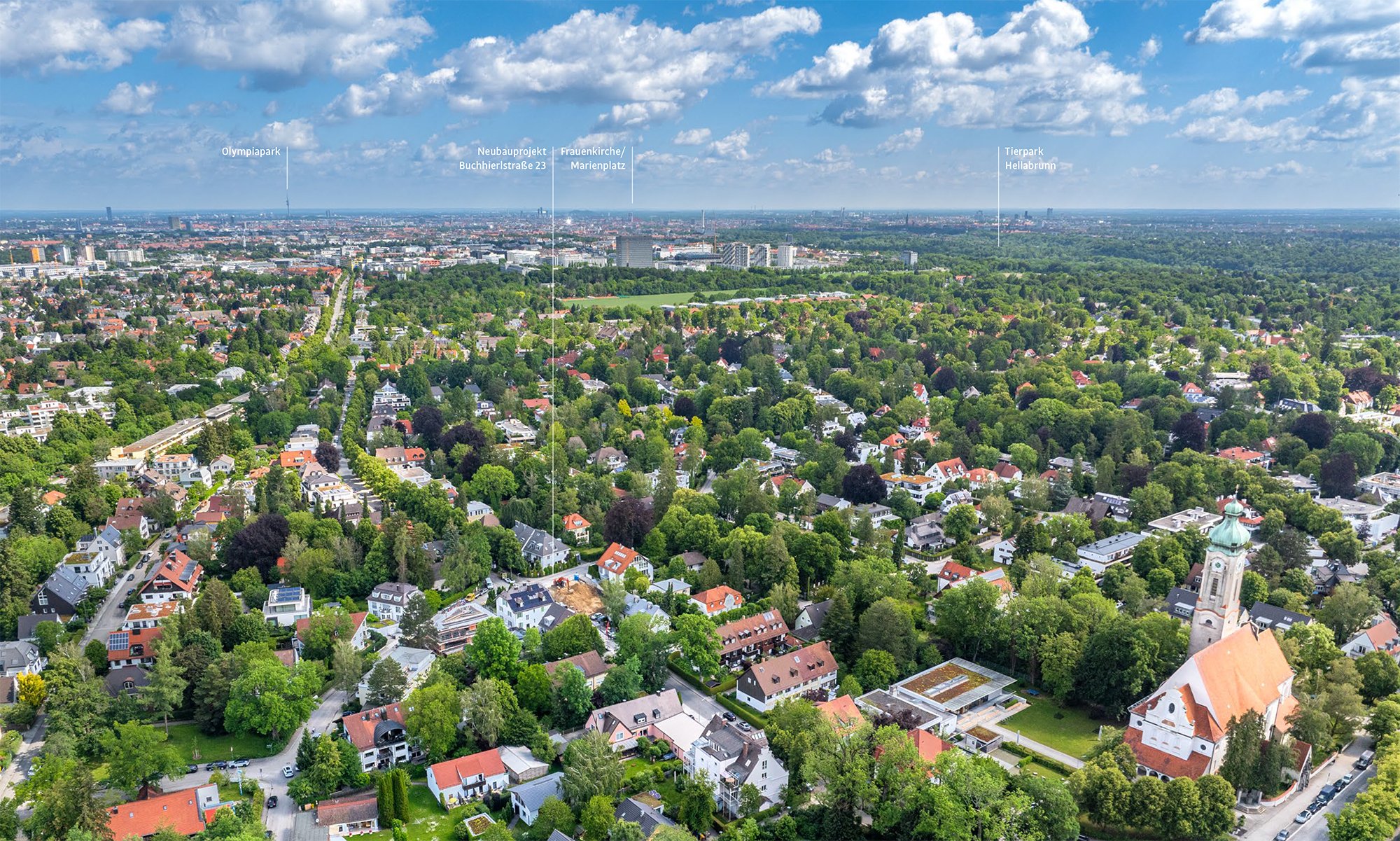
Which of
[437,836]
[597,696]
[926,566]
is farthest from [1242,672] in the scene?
[437,836]

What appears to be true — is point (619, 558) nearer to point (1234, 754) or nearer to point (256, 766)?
point (256, 766)

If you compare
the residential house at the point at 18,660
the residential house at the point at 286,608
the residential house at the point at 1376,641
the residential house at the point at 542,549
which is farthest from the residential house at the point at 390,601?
the residential house at the point at 1376,641

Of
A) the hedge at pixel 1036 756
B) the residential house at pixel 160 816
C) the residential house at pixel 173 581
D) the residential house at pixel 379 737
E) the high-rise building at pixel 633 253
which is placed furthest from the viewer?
the high-rise building at pixel 633 253

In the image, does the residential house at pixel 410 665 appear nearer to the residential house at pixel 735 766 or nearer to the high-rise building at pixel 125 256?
the residential house at pixel 735 766

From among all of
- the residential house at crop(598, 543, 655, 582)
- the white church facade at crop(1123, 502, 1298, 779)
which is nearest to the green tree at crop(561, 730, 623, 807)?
the white church facade at crop(1123, 502, 1298, 779)

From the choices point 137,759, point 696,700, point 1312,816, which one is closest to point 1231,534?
point 1312,816

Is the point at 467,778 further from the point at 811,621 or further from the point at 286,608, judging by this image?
the point at 286,608
